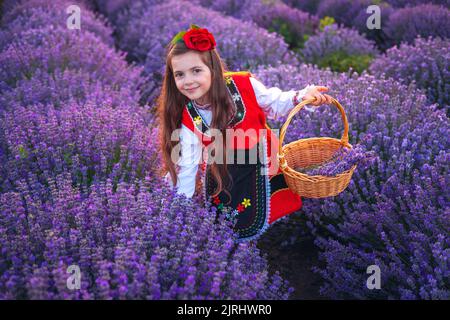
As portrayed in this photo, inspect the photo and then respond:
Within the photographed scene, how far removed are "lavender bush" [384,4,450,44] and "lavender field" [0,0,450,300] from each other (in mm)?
946

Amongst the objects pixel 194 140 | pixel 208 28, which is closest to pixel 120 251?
pixel 194 140

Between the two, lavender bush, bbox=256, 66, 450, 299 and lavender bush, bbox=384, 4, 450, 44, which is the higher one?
lavender bush, bbox=384, 4, 450, 44

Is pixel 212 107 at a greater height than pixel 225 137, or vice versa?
pixel 212 107

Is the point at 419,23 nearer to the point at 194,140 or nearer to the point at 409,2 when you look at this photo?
the point at 409,2

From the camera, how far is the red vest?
2273 millimetres

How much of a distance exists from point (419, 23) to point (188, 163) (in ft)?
12.2

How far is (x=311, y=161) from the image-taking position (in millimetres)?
2574

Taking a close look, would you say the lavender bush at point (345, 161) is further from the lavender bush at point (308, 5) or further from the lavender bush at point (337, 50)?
the lavender bush at point (308, 5)

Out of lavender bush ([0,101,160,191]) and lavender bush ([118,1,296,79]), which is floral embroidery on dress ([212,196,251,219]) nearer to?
lavender bush ([0,101,160,191])

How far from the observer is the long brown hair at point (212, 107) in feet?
7.23

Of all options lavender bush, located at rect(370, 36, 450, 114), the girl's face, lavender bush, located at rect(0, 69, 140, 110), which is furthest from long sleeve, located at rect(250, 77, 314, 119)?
lavender bush, located at rect(370, 36, 450, 114)

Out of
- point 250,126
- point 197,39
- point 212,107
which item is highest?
point 197,39

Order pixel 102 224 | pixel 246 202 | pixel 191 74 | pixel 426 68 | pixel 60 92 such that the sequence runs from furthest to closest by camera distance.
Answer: pixel 426 68
pixel 60 92
pixel 246 202
pixel 191 74
pixel 102 224

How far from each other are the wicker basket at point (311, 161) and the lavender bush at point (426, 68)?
1247 mm
